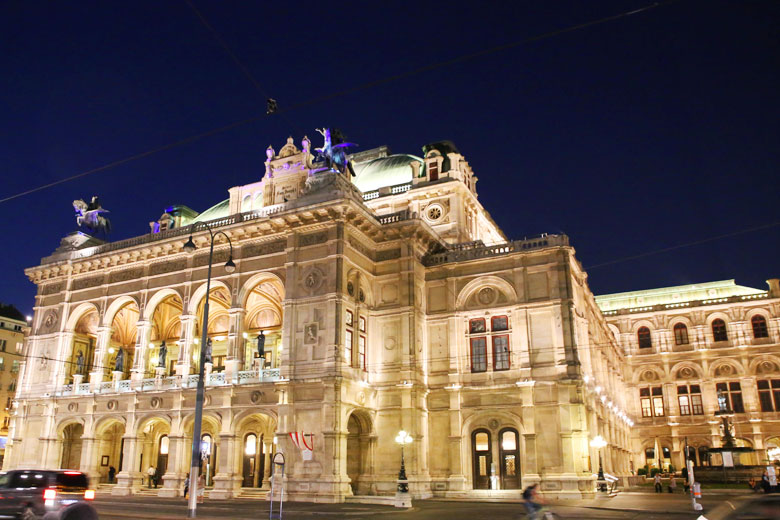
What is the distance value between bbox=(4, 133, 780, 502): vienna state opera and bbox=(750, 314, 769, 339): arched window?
88.9ft

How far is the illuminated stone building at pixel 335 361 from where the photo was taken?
3341 centimetres

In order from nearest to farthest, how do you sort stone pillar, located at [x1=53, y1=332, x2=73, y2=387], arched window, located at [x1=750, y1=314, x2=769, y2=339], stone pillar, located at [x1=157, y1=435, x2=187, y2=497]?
stone pillar, located at [x1=157, y1=435, x2=187, y2=497]
stone pillar, located at [x1=53, y1=332, x2=73, y2=387]
arched window, located at [x1=750, y1=314, x2=769, y2=339]

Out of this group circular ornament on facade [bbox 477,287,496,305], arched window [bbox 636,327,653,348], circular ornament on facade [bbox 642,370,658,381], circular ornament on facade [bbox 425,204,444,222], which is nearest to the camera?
circular ornament on facade [bbox 477,287,496,305]

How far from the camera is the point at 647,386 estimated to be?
69.2m

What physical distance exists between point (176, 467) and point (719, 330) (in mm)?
55396

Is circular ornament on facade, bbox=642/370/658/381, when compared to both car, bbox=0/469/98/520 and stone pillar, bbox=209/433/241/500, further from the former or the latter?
car, bbox=0/469/98/520

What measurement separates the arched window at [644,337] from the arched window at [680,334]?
2553mm

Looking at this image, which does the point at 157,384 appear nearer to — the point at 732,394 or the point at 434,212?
the point at 434,212

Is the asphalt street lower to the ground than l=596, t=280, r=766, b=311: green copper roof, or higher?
lower

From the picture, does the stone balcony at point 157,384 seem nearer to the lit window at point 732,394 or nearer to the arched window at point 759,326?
the lit window at point 732,394

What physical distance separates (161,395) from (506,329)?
1963cm

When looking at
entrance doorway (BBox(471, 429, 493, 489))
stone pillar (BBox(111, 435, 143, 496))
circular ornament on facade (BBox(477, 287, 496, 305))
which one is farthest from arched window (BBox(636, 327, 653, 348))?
stone pillar (BBox(111, 435, 143, 496))

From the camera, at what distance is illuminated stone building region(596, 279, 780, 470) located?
207 feet

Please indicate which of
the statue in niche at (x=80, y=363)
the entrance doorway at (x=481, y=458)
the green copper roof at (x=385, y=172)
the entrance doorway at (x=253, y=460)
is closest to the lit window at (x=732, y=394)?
the entrance doorway at (x=481, y=458)
